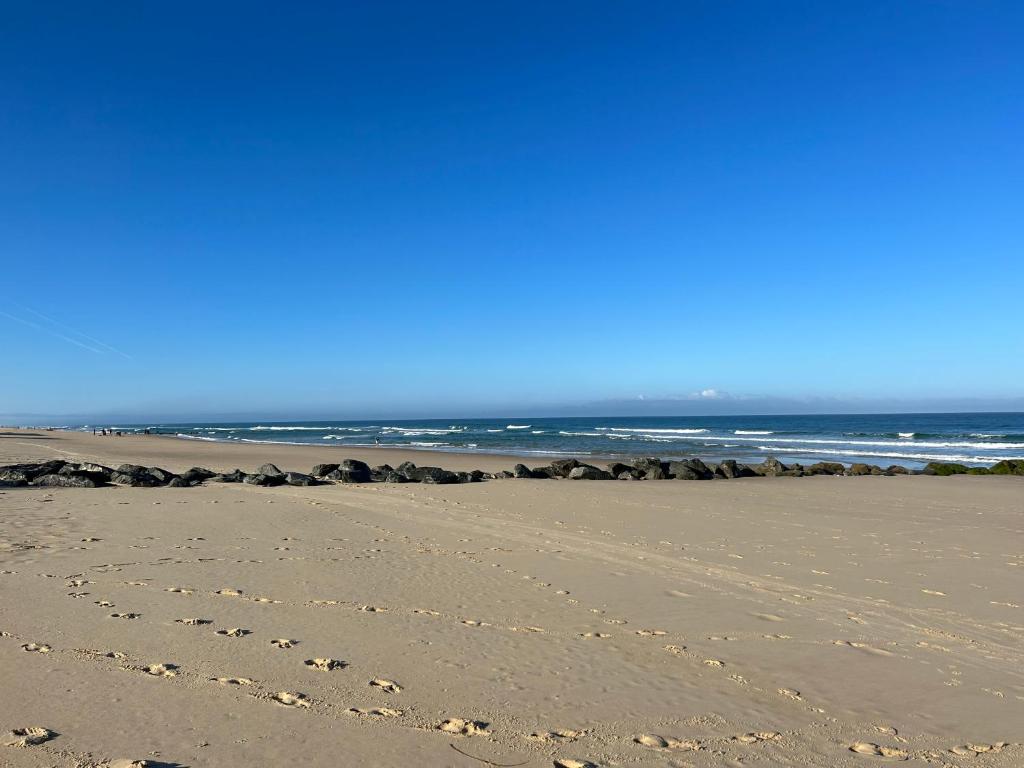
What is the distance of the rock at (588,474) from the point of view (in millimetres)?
23297

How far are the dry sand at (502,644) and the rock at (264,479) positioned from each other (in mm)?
7139

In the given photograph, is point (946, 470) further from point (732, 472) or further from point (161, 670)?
point (161, 670)

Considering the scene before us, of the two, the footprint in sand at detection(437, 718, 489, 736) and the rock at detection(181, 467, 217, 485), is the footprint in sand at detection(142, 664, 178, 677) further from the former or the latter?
the rock at detection(181, 467, 217, 485)

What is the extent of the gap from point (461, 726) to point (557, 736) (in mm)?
607

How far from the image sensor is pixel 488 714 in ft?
14.7

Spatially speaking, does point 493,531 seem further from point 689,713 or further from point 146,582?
point 689,713

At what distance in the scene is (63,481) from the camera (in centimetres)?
1728

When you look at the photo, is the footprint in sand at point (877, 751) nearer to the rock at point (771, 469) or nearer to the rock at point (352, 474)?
the rock at point (352, 474)

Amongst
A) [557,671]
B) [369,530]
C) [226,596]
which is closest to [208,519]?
[369,530]

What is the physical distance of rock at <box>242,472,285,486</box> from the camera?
19.6m

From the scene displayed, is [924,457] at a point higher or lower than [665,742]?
lower

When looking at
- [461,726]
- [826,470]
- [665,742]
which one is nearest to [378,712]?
[461,726]

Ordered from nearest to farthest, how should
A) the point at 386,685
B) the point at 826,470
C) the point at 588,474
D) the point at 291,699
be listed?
the point at 291,699 → the point at 386,685 → the point at 588,474 → the point at 826,470

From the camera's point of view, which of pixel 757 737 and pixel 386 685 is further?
pixel 386 685
